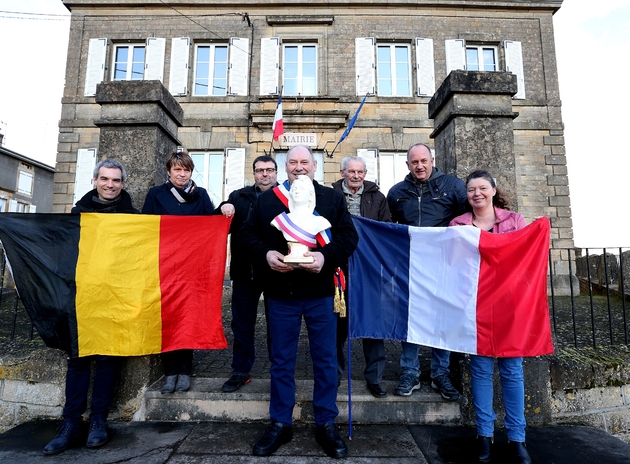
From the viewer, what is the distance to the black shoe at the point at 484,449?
251 centimetres

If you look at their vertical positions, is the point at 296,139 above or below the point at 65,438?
above

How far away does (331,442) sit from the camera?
2.53 meters

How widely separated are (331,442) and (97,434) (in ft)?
5.58

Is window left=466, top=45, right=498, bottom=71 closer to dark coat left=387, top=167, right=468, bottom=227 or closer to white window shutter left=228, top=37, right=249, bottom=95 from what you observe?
white window shutter left=228, top=37, right=249, bottom=95

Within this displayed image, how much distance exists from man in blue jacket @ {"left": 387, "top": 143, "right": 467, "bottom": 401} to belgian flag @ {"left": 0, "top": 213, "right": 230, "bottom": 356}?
1.66m

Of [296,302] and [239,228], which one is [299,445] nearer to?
[296,302]

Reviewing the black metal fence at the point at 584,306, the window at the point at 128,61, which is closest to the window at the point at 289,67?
the window at the point at 128,61

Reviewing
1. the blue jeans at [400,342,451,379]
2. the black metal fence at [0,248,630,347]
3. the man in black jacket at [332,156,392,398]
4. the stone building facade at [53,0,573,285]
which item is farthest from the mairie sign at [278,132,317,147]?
the blue jeans at [400,342,451,379]

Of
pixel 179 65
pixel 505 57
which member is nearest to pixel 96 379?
pixel 179 65

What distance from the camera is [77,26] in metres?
11.7

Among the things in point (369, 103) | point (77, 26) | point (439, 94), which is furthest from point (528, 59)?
point (77, 26)

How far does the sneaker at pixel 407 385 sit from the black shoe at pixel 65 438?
2.45 metres

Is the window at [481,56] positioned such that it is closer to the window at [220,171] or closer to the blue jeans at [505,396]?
the window at [220,171]

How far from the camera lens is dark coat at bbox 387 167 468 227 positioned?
3.32 metres
